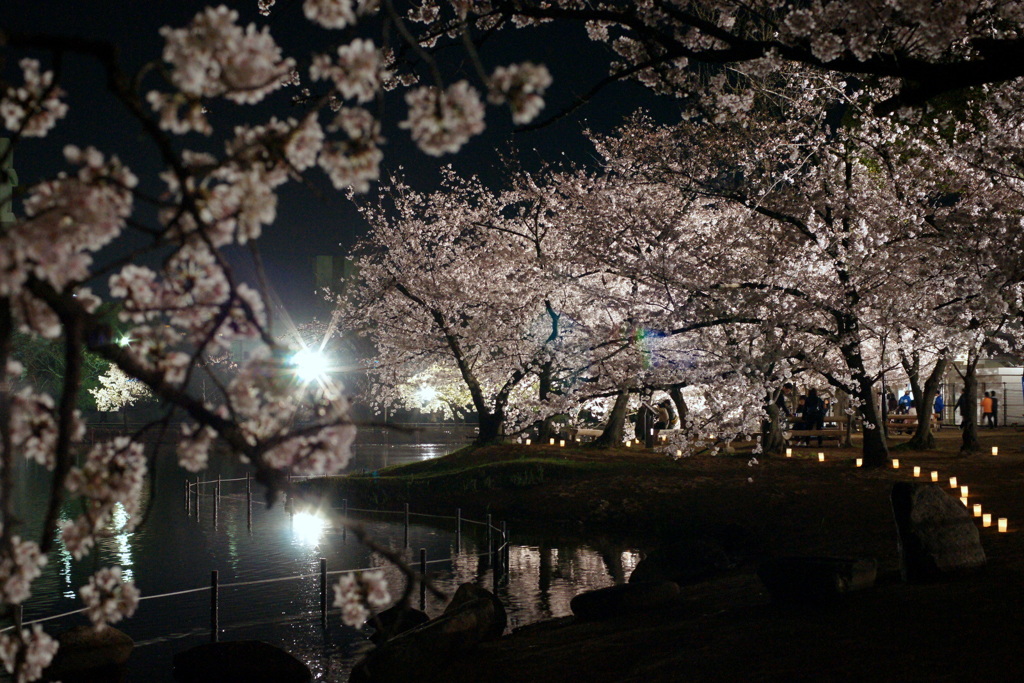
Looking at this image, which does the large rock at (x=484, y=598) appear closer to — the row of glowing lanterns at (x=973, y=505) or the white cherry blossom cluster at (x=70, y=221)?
the row of glowing lanterns at (x=973, y=505)

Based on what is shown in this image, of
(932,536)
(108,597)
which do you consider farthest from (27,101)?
(932,536)

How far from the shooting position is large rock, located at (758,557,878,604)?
9227 millimetres

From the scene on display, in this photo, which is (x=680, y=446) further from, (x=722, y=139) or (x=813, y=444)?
(x=813, y=444)

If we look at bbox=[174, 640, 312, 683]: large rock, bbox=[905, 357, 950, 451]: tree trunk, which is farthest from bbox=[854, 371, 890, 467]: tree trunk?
bbox=[174, 640, 312, 683]: large rock

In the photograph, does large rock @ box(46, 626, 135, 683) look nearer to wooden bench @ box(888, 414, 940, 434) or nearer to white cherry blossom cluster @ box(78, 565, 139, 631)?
white cherry blossom cluster @ box(78, 565, 139, 631)

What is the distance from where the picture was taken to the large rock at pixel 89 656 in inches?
372

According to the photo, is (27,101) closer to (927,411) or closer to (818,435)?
(927,411)

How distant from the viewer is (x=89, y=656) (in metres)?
9.59

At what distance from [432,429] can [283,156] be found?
52609 millimetres

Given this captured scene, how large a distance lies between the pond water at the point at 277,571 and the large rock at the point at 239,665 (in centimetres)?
39

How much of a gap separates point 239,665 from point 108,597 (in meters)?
5.85

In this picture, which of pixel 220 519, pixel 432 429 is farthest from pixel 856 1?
pixel 432 429

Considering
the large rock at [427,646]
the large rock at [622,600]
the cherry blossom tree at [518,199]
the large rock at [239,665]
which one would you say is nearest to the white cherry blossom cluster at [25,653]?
the cherry blossom tree at [518,199]

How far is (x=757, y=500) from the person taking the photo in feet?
57.1
